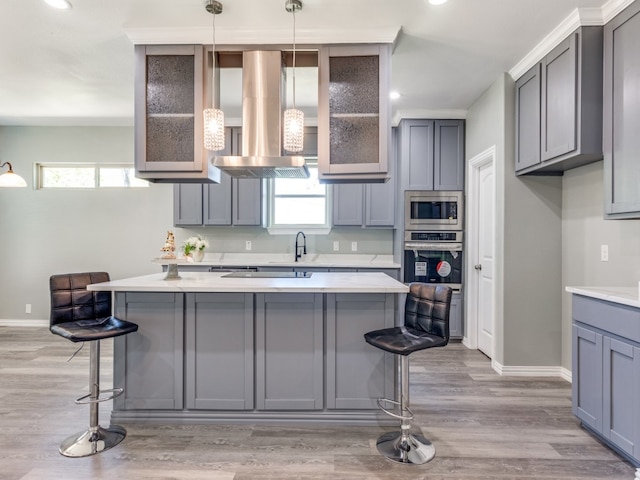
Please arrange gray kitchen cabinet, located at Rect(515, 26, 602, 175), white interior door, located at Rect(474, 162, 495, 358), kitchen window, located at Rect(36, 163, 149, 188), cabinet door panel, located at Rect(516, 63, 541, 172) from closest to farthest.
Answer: gray kitchen cabinet, located at Rect(515, 26, 602, 175)
cabinet door panel, located at Rect(516, 63, 541, 172)
white interior door, located at Rect(474, 162, 495, 358)
kitchen window, located at Rect(36, 163, 149, 188)

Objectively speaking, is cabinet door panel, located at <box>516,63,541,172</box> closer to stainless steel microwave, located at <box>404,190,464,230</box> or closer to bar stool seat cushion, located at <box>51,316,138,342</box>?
stainless steel microwave, located at <box>404,190,464,230</box>

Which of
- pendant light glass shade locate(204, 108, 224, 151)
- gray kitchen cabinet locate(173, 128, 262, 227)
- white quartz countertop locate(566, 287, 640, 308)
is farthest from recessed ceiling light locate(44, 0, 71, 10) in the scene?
white quartz countertop locate(566, 287, 640, 308)

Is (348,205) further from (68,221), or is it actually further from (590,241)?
(68,221)

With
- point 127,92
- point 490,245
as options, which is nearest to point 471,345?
point 490,245

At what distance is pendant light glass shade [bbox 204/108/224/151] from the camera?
2.51 m

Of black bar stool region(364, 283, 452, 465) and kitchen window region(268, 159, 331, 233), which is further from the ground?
kitchen window region(268, 159, 331, 233)

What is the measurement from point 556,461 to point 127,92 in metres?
4.92

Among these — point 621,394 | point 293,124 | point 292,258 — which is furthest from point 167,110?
point 621,394

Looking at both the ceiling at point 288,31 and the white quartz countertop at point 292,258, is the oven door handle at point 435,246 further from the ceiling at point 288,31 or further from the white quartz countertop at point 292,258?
the ceiling at point 288,31

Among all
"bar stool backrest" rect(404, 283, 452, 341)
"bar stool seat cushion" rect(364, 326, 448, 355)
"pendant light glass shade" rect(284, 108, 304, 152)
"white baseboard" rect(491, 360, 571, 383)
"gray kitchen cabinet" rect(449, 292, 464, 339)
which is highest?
"pendant light glass shade" rect(284, 108, 304, 152)

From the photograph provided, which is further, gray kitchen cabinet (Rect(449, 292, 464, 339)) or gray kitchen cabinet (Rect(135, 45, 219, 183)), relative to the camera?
gray kitchen cabinet (Rect(449, 292, 464, 339))

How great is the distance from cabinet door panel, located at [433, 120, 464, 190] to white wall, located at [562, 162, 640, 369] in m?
1.33

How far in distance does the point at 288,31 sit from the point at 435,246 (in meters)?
2.87

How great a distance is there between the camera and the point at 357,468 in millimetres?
2021
